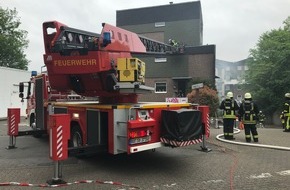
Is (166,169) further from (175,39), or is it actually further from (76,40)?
(175,39)

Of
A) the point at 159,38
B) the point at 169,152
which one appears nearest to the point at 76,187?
the point at 169,152

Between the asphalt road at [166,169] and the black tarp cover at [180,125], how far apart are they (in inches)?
30.8

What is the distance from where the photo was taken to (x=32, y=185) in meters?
6.12

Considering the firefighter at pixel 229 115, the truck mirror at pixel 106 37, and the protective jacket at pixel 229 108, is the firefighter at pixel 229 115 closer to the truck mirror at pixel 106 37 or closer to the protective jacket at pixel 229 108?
the protective jacket at pixel 229 108

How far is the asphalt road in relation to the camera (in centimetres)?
626

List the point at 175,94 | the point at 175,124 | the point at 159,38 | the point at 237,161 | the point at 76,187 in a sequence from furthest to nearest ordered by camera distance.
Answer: the point at 159,38 → the point at 175,94 → the point at 237,161 → the point at 175,124 → the point at 76,187

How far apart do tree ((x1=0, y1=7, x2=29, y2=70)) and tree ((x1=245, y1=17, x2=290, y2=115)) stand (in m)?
29.3

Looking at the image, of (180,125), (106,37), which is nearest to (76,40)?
(106,37)

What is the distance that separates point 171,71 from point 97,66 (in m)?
26.7

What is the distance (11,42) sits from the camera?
43.4 m

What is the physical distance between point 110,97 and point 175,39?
3516 centimetres

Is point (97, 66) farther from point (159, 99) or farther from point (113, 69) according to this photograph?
point (159, 99)

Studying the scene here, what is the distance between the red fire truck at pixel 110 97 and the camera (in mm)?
6875

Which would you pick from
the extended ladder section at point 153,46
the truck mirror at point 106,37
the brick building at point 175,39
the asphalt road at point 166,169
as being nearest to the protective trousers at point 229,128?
the asphalt road at point 166,169
